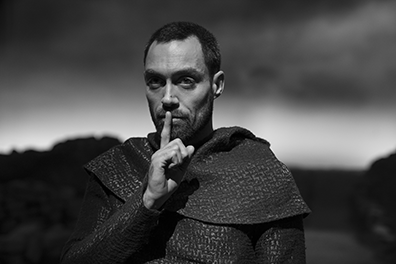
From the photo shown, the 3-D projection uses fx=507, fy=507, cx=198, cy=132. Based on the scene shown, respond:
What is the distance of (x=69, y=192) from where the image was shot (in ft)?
9.95

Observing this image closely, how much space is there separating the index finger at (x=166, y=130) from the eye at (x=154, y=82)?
3.7 inches

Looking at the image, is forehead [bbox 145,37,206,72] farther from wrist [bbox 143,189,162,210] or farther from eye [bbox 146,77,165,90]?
wrist [bbox 143,189,162,210]

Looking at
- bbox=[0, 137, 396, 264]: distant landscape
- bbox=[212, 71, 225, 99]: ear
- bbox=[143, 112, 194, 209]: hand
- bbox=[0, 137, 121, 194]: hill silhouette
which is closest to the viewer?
bbox=[143, 112, 194, 209]: hand

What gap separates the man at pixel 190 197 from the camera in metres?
1.13

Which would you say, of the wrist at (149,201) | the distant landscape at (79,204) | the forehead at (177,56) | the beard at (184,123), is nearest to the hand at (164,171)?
the wrist at (149,201)

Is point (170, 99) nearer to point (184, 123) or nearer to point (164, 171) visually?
point (184, 123)

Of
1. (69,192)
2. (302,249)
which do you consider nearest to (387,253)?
(69,192)

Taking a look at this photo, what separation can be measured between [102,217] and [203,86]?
0.42 meters

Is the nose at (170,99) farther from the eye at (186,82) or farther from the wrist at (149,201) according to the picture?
the wrist at (149,201)

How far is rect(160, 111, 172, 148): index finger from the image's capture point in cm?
114

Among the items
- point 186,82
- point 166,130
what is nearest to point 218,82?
point 186,82

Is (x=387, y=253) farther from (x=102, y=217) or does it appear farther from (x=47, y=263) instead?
(x=102, y=217)

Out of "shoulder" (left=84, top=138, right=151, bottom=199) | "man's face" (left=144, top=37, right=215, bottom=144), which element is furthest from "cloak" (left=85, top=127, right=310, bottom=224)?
"man's face" (left=144, top=37, right=215, bottom=144)

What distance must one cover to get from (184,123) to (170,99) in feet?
0.23
